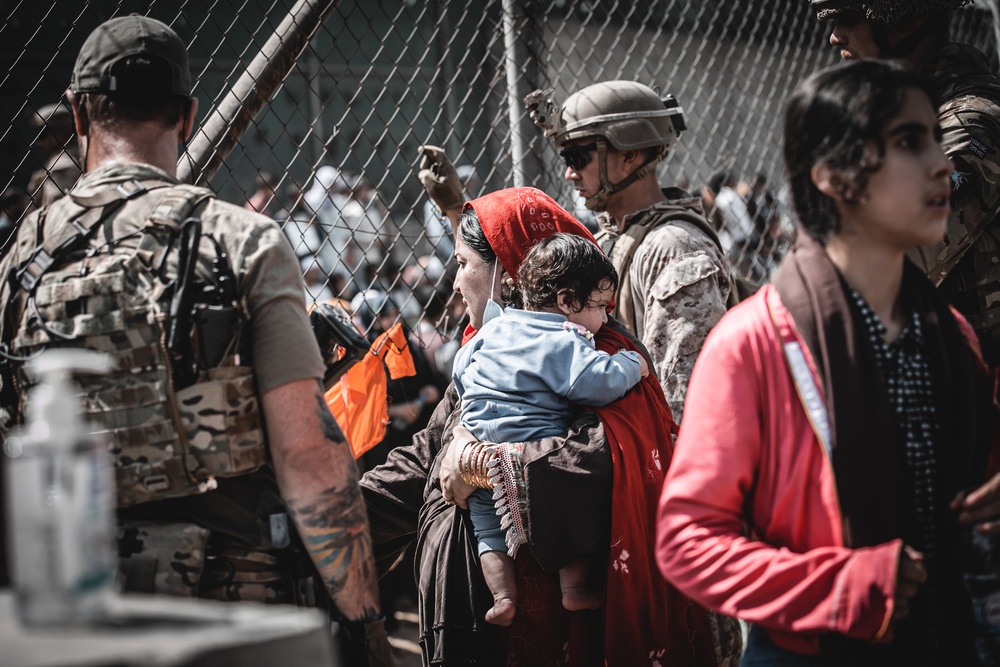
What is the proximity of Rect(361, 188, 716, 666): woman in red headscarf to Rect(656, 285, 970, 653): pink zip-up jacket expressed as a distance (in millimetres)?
816

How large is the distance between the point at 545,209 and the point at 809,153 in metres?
1.26

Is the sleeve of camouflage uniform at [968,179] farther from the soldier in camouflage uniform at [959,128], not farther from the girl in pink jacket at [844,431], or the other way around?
the girl in pink jacket at [844,431]

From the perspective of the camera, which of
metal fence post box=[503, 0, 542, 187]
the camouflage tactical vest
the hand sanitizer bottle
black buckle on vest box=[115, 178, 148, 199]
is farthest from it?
metal fence post box=[503, 0, 542, 187]

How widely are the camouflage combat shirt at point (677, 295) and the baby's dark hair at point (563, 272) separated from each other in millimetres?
435

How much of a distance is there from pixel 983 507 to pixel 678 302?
1528mm

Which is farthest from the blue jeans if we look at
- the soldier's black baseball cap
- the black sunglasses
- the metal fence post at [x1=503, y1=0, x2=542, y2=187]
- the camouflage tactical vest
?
the metal fence post at [x1=503, y1=0, x2=542, y2=187]

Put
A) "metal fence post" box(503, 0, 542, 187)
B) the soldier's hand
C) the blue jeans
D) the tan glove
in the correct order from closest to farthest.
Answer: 1. the soldier's hand
2. the blue jeans
3. the tan glove
4. "metal fence post" box(503, 0, 542, 187)

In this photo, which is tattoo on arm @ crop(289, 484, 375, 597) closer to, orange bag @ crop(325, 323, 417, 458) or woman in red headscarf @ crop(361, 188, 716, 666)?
woman in red headscarf @ crop(361, 188, 716, 666)

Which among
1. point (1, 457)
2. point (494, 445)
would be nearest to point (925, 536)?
point (494, 445)

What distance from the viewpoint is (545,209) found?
312 cm

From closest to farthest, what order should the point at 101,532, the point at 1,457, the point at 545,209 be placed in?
the point at 101,532 → the point at 1,457 → the point at 545,209

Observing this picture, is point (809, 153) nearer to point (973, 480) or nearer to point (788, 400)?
point (788, 400)

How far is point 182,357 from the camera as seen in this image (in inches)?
84.3

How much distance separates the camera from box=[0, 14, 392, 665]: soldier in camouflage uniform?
2119 millimetres
